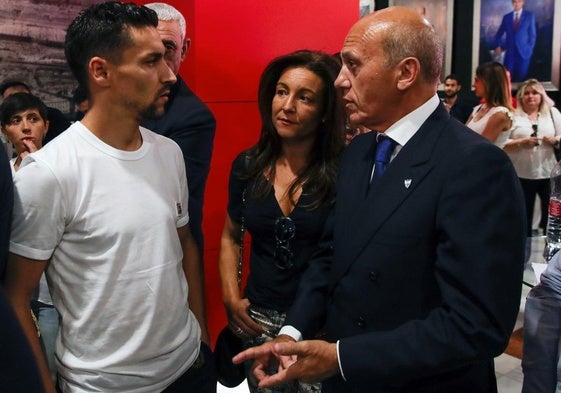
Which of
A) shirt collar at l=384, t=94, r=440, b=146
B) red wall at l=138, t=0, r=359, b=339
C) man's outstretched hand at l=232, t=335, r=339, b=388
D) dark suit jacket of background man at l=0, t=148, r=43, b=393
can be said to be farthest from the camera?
red wall at l=138, t=0, r=359, b=339

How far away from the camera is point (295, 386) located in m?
1.99

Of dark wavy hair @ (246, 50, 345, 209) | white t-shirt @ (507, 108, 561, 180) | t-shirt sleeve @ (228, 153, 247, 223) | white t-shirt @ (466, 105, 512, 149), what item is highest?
dark wavy hair @ (246, 50, 345, 209)

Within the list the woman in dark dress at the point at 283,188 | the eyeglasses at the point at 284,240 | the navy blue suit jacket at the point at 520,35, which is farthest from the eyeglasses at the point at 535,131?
the eyeglasses at the point at 284,240

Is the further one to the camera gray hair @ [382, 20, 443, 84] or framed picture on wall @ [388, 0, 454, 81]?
framed picture on wall @ [388, 0, 454, 81]

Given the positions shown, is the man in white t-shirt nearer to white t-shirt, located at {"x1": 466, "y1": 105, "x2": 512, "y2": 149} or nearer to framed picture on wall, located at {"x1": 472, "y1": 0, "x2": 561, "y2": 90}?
white t-shirt, located at {"x1": 466, "y1": 105, "x2": 512, "y2": 149}

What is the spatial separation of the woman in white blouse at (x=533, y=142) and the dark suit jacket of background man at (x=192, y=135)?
442 centimetres

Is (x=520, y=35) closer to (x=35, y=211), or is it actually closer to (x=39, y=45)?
(x=39, y=45)

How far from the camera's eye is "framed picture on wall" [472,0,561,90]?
7859mm

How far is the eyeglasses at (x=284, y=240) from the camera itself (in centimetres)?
200

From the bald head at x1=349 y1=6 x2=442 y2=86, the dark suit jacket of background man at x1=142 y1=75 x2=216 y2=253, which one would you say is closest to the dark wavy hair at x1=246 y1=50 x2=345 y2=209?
the dark suit jacket of background man at x1=142 y1=75 x2=216 y2=253

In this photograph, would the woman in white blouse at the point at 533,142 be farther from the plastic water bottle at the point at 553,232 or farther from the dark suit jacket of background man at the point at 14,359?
the dark suit jacket of background man at the point at 14,359

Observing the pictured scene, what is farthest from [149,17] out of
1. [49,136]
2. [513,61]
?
[513,61]

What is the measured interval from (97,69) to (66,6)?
7.56ft

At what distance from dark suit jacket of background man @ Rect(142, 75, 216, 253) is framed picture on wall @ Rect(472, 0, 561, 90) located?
6.73 metres
